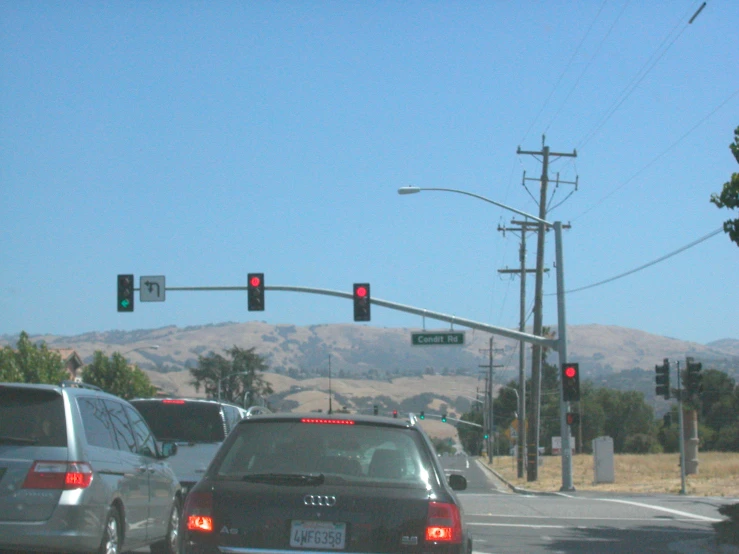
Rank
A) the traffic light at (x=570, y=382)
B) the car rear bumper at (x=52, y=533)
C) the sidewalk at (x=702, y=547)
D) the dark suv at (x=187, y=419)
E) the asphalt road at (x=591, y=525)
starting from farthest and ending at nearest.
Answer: the traffic light at (x=570, y=382) → the dark suv at (x=187, y=419) → the asphalt road at (x=591, y=525) → the sidewalk at (x=702, y=547) → the car rear bumper at (x=52, y=533)

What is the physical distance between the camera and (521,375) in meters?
49.7

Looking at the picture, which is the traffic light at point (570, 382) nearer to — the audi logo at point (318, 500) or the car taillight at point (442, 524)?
the car taillight at point (442, 524)

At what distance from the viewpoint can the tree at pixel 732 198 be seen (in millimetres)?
16906

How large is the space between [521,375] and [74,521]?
42249 mm

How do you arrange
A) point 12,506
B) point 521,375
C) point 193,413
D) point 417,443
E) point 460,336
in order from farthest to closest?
point 521,375
point 460,336
point 193,413
point 12,506
point 417,443

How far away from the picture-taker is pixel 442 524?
6.70 meters

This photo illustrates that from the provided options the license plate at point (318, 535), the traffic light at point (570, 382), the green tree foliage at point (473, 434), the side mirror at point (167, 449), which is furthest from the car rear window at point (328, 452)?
the green tree foliage at point (473, 434)

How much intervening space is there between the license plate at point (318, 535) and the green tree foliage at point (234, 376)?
3805 inches

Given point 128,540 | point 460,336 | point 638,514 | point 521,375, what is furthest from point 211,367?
point 128,540

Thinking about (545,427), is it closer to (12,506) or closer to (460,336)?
(460,336)

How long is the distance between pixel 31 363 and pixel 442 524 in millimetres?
58081

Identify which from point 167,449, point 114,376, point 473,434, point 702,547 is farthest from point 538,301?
point 473,434

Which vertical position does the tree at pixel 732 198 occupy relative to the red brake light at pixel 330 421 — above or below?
above

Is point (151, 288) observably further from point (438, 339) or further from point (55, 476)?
point (55, 476)
